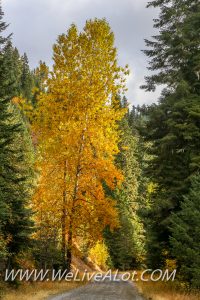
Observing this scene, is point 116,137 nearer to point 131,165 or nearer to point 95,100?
point 95,100

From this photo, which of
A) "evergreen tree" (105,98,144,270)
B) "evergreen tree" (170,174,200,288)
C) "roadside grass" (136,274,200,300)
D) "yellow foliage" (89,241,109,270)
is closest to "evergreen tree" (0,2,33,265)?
"roadside grass" (136,274,200,300)

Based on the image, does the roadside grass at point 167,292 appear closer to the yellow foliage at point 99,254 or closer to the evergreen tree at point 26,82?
the yellow foliage at point 99,254

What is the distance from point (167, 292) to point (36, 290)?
6.25m

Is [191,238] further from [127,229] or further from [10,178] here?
[127,229]

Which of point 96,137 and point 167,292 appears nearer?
point 167,292

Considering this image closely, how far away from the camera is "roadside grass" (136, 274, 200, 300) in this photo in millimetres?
13805

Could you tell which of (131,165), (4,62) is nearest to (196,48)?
(4,62)

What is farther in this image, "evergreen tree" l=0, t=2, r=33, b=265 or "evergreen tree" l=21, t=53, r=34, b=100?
"evergreen tree" l=21, t=53, r=34, b=100

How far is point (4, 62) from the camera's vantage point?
55.5 ft

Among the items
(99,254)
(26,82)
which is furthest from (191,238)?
(26,82)

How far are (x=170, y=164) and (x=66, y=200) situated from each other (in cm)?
549

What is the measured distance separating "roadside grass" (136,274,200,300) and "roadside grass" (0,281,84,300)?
404cm

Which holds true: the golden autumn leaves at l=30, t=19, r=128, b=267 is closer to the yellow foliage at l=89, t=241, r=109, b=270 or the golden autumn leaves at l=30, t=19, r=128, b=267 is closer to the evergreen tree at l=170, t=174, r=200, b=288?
the evergreen tree at l=170, t=174, r=200, b=288

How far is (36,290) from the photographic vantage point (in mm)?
18172
